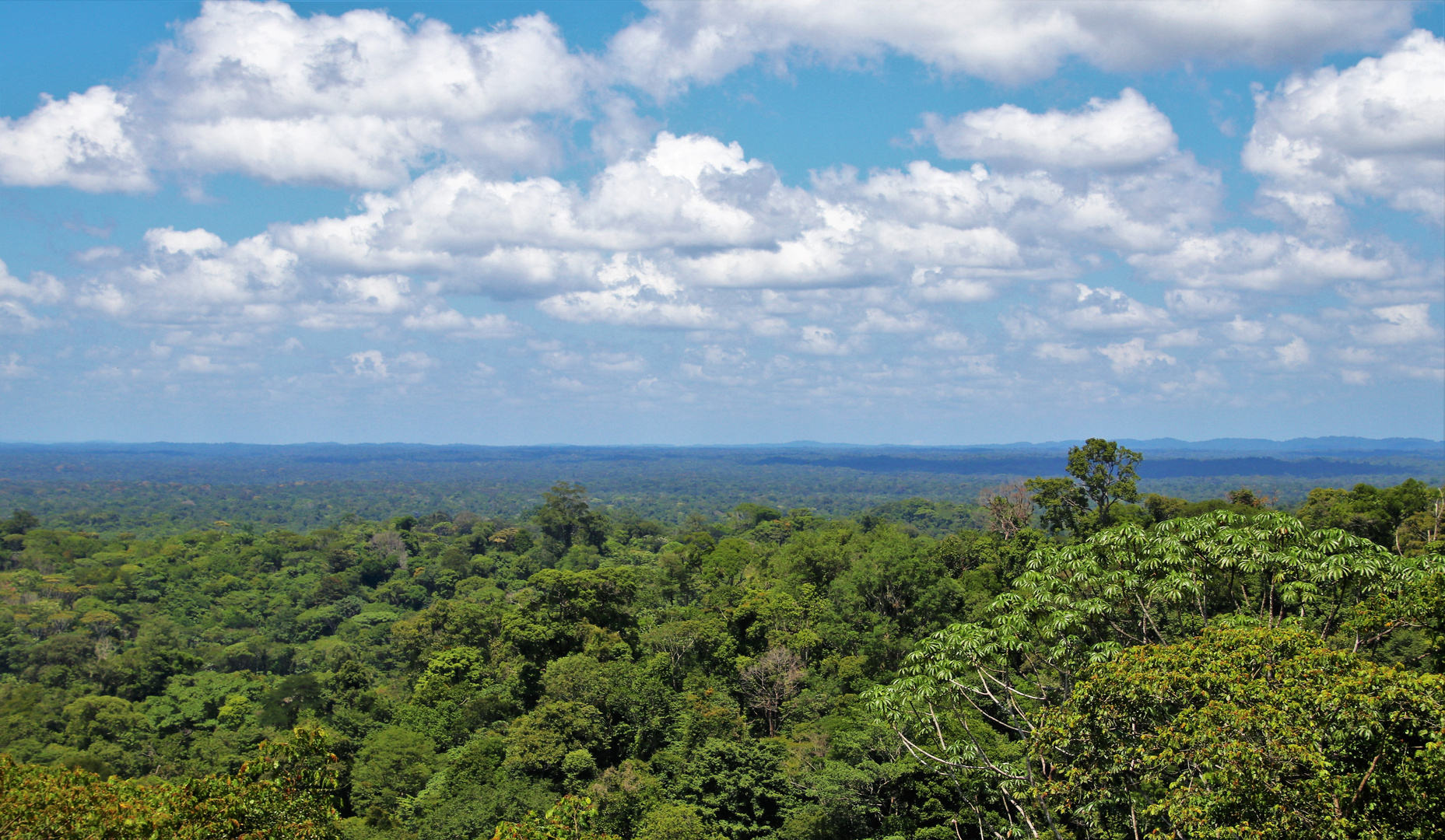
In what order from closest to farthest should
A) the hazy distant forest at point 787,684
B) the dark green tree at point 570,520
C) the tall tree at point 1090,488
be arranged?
the hazy distant forest at point 787,684
the tall tree at point 1090,488
the dark green tree at point 570,520

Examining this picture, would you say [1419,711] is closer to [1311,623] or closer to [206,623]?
[1311,623]

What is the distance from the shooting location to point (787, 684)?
3291cm

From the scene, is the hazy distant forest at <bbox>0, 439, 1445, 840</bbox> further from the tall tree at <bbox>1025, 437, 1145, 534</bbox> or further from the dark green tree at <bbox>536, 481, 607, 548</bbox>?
the dark green tree at <bbox>536, 481, 607, 548</bbox>

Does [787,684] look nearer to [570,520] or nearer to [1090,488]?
[1090,488]

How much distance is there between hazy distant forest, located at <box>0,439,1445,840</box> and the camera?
11203mm

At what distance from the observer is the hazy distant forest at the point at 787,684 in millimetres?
11203

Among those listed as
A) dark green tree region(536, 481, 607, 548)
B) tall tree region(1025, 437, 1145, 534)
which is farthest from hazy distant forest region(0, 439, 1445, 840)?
dark green tree region(536, 481, 607, 548)

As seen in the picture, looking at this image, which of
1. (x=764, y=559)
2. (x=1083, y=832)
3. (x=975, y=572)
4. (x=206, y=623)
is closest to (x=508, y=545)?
(x=206, y=623)

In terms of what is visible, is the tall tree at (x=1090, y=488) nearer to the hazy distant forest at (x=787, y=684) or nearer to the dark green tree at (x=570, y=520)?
the hazy distant forest at (x=787, y=684)

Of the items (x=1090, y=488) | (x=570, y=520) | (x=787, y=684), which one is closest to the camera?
(x=787, y=684)

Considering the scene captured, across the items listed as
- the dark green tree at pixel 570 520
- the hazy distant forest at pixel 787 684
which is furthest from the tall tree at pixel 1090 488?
the dark green tree at pixel 570 520

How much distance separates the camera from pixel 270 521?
156m

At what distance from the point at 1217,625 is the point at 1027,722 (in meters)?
3.26

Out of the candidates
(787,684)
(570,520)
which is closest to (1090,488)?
(787,684)
